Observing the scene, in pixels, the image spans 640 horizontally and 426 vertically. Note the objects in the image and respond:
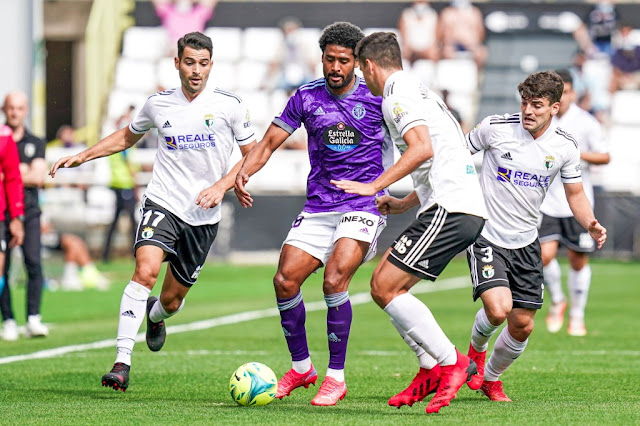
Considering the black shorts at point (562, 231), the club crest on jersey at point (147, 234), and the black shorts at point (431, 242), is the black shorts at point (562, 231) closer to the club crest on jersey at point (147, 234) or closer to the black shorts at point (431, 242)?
the club crest on jersey at point (147, 234)

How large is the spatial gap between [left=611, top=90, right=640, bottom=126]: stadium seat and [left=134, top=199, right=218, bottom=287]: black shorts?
20404mm

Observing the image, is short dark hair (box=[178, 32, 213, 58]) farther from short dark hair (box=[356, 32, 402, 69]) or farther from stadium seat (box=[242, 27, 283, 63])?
stadium seat (box=[242, 27, 283, 63])

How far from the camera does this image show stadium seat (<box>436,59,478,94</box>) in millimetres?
27703

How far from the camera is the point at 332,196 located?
25.5ft

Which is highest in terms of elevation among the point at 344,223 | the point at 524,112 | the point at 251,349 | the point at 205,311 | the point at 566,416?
the point at 524,112

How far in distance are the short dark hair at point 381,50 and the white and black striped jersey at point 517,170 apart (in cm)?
118

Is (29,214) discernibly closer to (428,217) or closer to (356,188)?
(428,217)

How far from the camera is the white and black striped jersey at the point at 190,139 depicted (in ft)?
27.2

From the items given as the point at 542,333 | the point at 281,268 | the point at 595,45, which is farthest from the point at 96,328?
the point at 595,45

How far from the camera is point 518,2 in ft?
90.4

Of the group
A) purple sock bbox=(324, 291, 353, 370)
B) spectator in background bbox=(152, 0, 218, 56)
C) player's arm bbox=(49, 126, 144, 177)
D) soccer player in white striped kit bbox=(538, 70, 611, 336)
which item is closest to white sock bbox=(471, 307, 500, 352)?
purple sock bbox=(324, 291, 353, 370)

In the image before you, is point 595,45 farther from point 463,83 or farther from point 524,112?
point 524,112

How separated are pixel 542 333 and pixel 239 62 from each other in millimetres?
17125

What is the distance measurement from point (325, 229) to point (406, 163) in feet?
4.50
